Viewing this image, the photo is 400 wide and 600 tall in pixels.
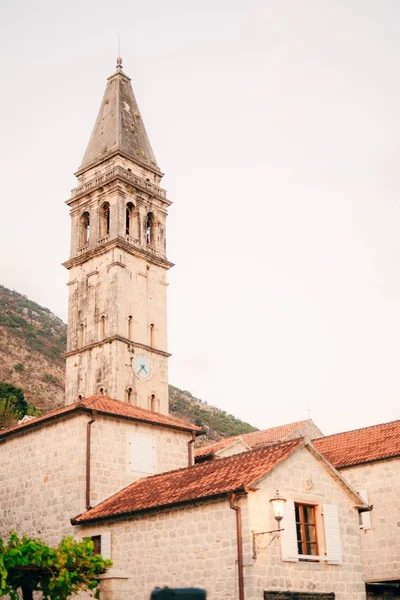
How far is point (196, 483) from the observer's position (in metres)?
20.2

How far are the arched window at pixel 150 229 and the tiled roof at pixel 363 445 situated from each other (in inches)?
935

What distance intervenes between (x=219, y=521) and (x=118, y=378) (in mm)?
26658

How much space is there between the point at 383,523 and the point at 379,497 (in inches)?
35.6


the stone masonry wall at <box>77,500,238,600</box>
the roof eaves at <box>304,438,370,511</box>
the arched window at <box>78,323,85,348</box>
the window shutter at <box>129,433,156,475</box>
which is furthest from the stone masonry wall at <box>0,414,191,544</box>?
the arched window at <box>78,323,85,348</box>

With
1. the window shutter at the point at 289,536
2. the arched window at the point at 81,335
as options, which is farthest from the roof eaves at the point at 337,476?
the arched window at the point at 81,335

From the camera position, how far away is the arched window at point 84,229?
168ft

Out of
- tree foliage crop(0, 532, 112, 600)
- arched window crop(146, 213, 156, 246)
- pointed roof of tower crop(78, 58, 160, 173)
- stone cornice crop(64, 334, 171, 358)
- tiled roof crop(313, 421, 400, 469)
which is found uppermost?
pointed roof of tower crop(78, 58, 160, 173)

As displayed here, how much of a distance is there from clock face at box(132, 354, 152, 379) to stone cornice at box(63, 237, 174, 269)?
6960 mm

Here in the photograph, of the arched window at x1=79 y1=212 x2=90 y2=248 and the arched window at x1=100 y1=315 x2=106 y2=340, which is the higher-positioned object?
the arched window at x1=79 y1=212 x2=90 y2=248

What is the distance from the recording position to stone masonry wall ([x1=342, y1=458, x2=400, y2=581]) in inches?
1034

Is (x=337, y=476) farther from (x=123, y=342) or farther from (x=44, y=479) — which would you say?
(x=123, y=342)

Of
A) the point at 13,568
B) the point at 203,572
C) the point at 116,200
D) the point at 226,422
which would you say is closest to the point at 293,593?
the point at 203,572

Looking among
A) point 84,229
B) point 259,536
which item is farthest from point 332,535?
point 84,229

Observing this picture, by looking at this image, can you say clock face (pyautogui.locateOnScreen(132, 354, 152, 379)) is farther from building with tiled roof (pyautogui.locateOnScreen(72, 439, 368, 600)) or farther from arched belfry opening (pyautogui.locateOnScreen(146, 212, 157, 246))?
building with tiled roof (pyautogui.locateOnScreen(72, 439, 368, 600))
